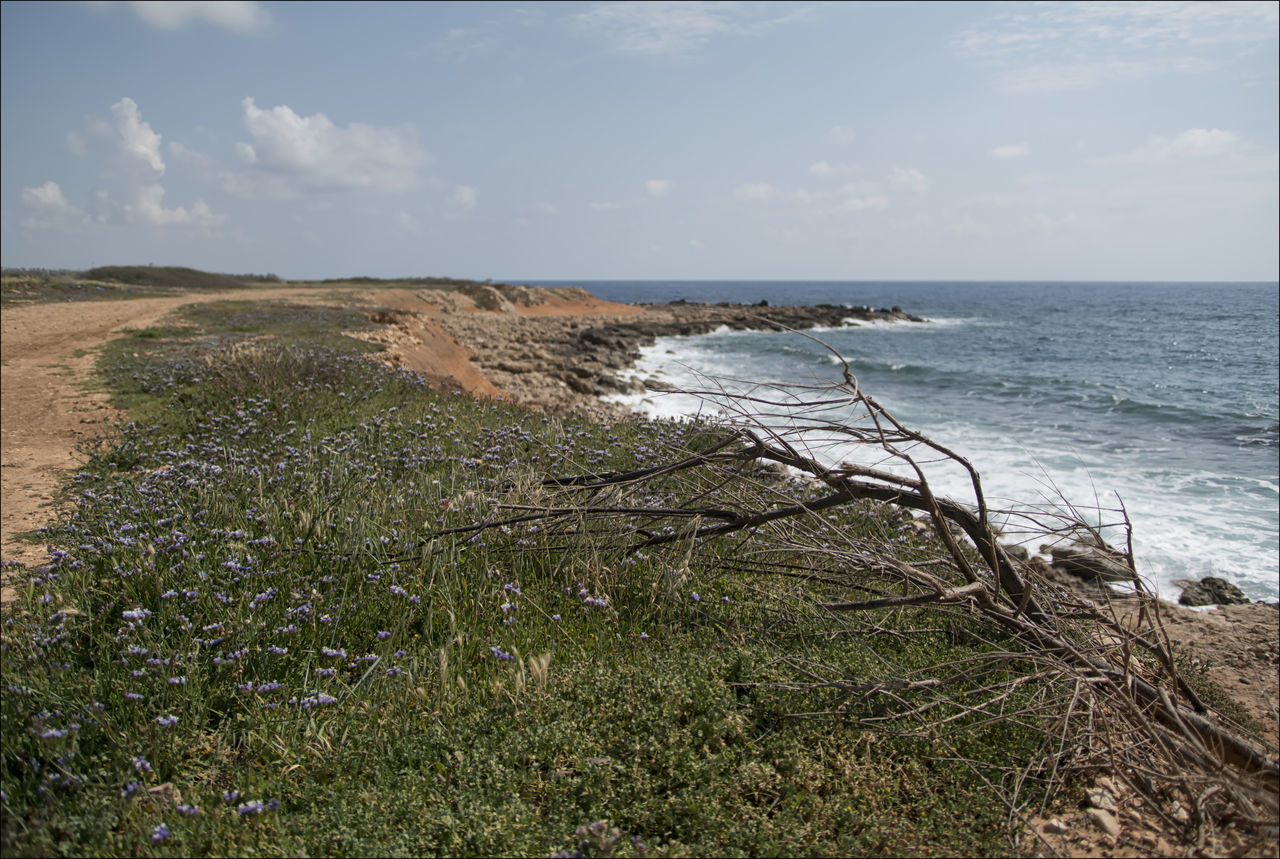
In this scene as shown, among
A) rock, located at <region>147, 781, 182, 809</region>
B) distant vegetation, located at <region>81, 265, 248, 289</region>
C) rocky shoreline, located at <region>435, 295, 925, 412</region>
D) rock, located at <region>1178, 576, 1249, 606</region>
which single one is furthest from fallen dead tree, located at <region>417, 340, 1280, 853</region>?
distant vegetation, located at <region>81, 265, 248, 289</region>

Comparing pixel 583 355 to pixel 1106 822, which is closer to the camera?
pixel 1106 822

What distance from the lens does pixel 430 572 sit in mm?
4398

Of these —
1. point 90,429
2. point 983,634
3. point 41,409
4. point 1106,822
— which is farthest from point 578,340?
point 1106,822

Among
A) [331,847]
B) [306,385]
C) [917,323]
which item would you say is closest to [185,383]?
[306,385]

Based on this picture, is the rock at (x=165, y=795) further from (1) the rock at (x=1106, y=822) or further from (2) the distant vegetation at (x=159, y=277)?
(2) the distant vegetation at (x=159, y=277)

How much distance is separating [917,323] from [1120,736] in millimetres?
63126

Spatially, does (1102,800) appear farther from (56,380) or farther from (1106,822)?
(56,380)

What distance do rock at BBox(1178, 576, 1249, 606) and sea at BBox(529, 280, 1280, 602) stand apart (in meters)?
0.20

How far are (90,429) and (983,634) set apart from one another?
10.5 m

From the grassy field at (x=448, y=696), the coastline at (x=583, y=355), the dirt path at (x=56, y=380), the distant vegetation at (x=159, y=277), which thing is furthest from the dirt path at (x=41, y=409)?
the distant vegetation at (x=159, y=277)

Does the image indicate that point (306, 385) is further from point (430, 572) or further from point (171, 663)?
point (171, 663)

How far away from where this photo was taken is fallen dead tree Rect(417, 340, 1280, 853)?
285 cm

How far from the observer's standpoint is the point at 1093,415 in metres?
19.8

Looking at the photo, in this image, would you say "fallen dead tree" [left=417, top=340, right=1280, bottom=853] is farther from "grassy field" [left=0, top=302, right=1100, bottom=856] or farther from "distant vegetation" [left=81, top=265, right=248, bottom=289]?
"distant vegetation" [left=81, top=265, right=248, bottom=289]
